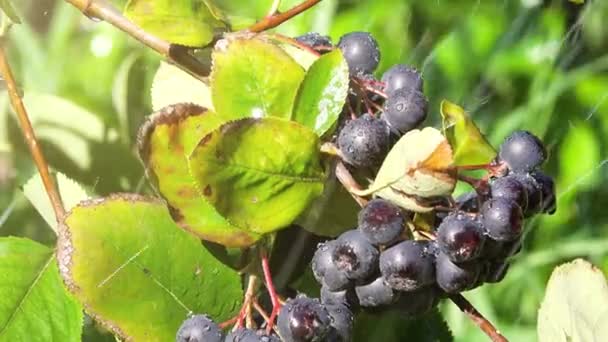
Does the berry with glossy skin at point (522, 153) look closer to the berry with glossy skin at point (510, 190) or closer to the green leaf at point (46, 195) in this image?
the berry with glossy skin at point (510, 190)

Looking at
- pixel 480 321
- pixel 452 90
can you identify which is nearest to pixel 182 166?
pixel 480 321

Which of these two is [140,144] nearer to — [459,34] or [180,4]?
[180,4]

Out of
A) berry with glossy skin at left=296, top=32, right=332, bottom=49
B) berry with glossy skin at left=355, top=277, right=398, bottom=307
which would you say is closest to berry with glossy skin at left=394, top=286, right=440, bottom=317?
berry with glossy skin at left=355, top=277, right=398, bottom=307

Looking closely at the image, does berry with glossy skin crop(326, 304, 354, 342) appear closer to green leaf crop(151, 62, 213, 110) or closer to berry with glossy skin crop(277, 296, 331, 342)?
berry with glossy skin crop(277, 296, 331, 342)

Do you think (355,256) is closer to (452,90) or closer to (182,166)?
(182,166)

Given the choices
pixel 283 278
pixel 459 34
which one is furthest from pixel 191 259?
pixel 459 34

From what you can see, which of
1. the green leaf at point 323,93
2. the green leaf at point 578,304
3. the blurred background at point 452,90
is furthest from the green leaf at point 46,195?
the green leaf at point 578,304
